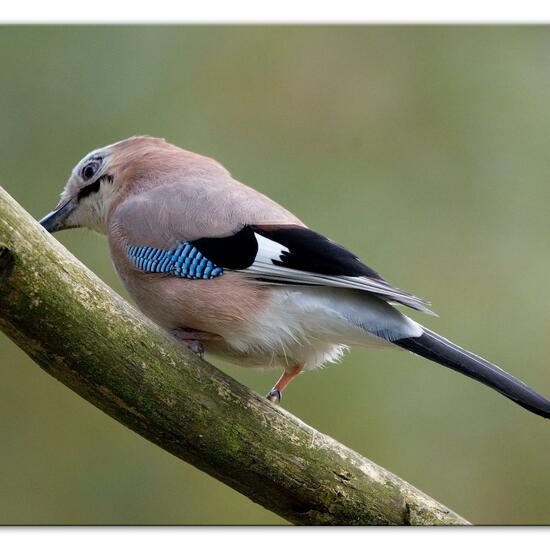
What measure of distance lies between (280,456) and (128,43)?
1780 millimetres

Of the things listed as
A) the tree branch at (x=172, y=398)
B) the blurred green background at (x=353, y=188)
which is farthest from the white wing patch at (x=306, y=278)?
the blurred green background at (x=353, y=188)

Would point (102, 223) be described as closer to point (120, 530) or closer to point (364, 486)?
point (120, 530)

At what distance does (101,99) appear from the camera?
3.71 metres

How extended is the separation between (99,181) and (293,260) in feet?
3.21

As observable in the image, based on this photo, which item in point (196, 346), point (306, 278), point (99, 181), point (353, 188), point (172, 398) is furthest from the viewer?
point (353, 188)

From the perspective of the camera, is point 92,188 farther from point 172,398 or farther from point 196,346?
point 172,398

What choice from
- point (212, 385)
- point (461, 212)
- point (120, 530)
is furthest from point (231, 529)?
point (461, 212)

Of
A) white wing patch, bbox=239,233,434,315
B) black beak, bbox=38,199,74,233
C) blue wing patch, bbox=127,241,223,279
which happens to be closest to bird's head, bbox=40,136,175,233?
black beak, bbox=38,199,74,233

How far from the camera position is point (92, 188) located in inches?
128

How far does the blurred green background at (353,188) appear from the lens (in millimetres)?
3406

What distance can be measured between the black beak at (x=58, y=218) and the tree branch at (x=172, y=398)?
0.88 meters

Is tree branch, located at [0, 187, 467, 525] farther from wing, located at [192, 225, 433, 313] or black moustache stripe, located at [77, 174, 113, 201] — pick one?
black moustache stripe, located at [77, 174, 113, 201]

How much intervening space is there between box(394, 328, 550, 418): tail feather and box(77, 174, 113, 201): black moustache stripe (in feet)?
4.45
